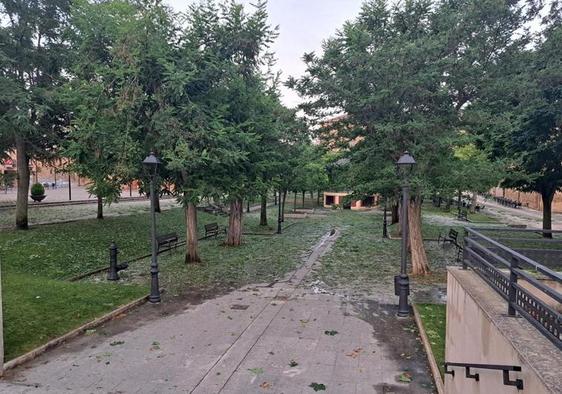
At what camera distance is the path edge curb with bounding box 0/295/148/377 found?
6.89 metres

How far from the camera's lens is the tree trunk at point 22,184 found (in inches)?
715

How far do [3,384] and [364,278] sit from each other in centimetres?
1037

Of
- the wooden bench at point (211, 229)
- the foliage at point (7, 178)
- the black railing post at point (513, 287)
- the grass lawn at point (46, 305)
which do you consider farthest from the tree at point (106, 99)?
the black railing post at point (513, 287)

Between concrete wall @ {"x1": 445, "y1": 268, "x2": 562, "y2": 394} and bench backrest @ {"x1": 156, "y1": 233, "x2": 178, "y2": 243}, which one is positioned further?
bench backrest @ {"x1": 156, "y1": 233, "x2": 178, "y2": 243}

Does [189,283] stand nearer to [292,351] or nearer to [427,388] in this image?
[292,351]

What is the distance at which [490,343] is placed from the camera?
13.5 ft

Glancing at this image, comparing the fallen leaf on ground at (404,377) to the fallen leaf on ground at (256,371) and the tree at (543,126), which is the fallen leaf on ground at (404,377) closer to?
the fallen leaf on ground at (256,371)

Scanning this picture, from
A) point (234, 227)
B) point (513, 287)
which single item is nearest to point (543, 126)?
point (234, 227)

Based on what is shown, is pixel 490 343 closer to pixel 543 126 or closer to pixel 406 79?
pixel 406 79

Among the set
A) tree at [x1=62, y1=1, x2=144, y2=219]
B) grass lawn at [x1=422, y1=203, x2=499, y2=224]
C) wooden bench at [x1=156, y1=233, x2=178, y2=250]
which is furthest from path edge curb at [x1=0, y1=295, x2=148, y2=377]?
grass lawn at [x1=422, y1=203, x2=499, y2=224]

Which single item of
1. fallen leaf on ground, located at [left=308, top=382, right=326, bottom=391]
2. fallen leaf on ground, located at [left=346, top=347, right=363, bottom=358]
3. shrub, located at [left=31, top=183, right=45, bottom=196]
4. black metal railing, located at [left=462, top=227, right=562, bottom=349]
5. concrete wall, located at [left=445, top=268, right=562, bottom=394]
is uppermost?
shrub, located at [left=31, top=183, right=45, bottom=196]

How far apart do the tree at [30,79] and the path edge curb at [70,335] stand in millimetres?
9558

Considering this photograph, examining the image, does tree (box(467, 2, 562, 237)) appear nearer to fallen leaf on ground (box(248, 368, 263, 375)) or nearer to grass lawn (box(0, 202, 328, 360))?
grass lawn (box(0, 202, 328, 360))

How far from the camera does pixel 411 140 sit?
1270cm
